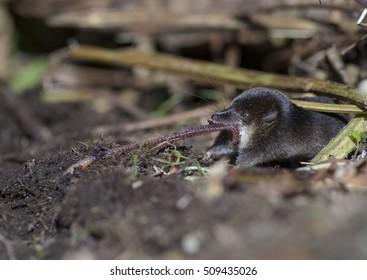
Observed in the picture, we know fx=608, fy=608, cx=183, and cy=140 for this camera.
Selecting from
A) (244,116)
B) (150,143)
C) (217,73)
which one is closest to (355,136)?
(244,116)

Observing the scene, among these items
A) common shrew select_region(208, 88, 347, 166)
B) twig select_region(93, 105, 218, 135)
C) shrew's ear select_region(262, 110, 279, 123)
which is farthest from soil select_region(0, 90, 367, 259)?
twig select_region(93, 105, 218, 135)

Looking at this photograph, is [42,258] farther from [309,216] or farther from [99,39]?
[99,39]

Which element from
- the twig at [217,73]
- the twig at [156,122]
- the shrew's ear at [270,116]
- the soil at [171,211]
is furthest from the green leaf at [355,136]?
the twig at [156,122]

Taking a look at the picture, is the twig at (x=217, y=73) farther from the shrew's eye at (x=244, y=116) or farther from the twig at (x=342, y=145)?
the shrew's eye at (x=244, y=116)

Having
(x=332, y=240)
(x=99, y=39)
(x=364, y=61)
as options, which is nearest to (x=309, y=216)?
(x=332, y=240)

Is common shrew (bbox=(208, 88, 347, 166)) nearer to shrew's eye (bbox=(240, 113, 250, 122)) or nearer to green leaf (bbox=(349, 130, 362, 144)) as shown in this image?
shrew's eye (bbox=(240, 113, 250, 122))

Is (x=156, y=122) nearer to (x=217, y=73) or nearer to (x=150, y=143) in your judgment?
(x=217, y=73)

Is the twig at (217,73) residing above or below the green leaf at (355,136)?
below
